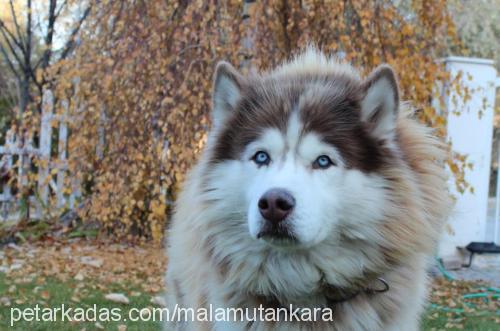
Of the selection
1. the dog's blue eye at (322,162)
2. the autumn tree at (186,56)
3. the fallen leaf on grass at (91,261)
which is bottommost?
the fallen leaf on grass at (91,261)

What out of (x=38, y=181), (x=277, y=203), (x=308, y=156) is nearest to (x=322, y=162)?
(x=308, y=156)

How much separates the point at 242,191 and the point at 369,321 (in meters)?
0.71

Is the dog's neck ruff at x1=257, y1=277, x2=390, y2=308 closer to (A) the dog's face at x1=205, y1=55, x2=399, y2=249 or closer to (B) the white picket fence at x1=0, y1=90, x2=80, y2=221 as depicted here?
(A) the dog's face at x1=205, y1=55, x2=399, y2=249

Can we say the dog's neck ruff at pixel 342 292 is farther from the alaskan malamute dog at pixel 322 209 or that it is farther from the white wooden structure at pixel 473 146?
the white wooden structure at pixel 473 146

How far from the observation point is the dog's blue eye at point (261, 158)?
214cm

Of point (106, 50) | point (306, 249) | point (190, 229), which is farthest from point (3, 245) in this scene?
point (306, 249)

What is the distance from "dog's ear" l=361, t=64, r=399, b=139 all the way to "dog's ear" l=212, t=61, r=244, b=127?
0.56m

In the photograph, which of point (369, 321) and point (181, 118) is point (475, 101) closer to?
point (181, 118)

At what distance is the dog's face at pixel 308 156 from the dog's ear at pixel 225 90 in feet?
0.05

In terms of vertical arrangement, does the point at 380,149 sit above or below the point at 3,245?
above

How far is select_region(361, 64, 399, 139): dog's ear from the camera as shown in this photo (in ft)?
7.20

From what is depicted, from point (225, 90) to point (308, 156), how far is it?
57 cm

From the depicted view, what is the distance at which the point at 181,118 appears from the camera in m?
5.13

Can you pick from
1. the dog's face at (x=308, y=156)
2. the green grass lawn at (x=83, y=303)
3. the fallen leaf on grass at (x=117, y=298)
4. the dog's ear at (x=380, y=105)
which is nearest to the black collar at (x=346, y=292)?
the dog's face at (x=308, y=156)
